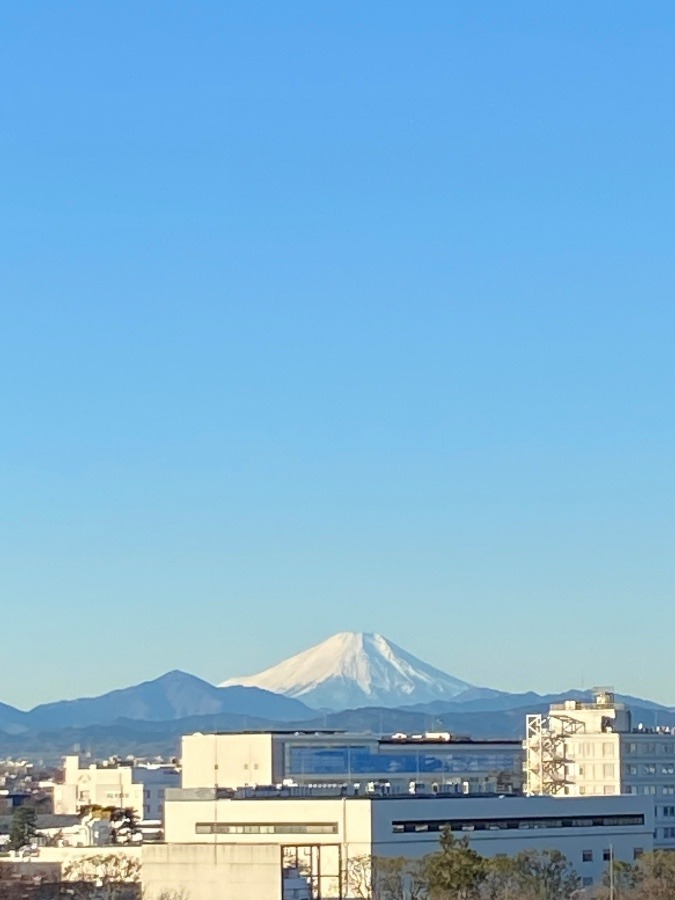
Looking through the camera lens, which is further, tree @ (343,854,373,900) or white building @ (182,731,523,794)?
white building @ (182,731,523,794)

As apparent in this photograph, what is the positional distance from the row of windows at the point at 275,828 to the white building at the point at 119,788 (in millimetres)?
61905

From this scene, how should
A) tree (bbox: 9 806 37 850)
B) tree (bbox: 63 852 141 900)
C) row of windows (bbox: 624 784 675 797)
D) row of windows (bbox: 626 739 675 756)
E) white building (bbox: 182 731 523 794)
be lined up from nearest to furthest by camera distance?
tree (bbox: 63 852 141 900) < tree (bbox: 9 806 37 850) < white building (bbox: 182 731 523 794) < row of windows (bbox: 624 784 675 797) < row of windows (bbox: 626 739 675 756)

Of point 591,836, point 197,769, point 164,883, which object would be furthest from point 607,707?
point 164,883

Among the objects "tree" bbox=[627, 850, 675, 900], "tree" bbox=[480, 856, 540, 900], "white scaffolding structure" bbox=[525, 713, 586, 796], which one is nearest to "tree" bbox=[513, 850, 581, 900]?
"tree" bbox=[480, 856, 540, 900]

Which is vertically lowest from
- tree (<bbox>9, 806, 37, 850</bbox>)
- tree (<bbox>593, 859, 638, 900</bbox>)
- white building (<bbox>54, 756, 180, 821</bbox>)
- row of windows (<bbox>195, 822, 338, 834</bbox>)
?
tree (<bbox>593, 859, 638, 900</bbox>)

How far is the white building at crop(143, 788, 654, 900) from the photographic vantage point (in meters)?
82.2

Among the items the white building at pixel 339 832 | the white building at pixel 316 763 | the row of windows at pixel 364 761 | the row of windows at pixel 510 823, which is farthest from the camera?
the row of windows at pixel 364 761

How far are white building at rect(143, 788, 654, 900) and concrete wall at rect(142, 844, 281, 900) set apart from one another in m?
0.10

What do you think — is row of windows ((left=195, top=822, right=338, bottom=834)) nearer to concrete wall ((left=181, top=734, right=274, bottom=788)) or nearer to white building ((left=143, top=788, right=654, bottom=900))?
white building ((left=143, top=788, right=654, bottom=900))

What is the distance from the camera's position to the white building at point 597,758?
122 meters

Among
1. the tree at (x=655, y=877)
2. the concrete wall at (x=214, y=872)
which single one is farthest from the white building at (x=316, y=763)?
the concrete wall at (x=214, y=872)

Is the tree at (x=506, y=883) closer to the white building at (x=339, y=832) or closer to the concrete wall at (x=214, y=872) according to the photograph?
the white building at (x=339, y=832)

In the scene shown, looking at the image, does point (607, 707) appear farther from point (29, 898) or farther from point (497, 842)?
point (29, 898)

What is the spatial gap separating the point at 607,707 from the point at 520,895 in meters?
52.1
